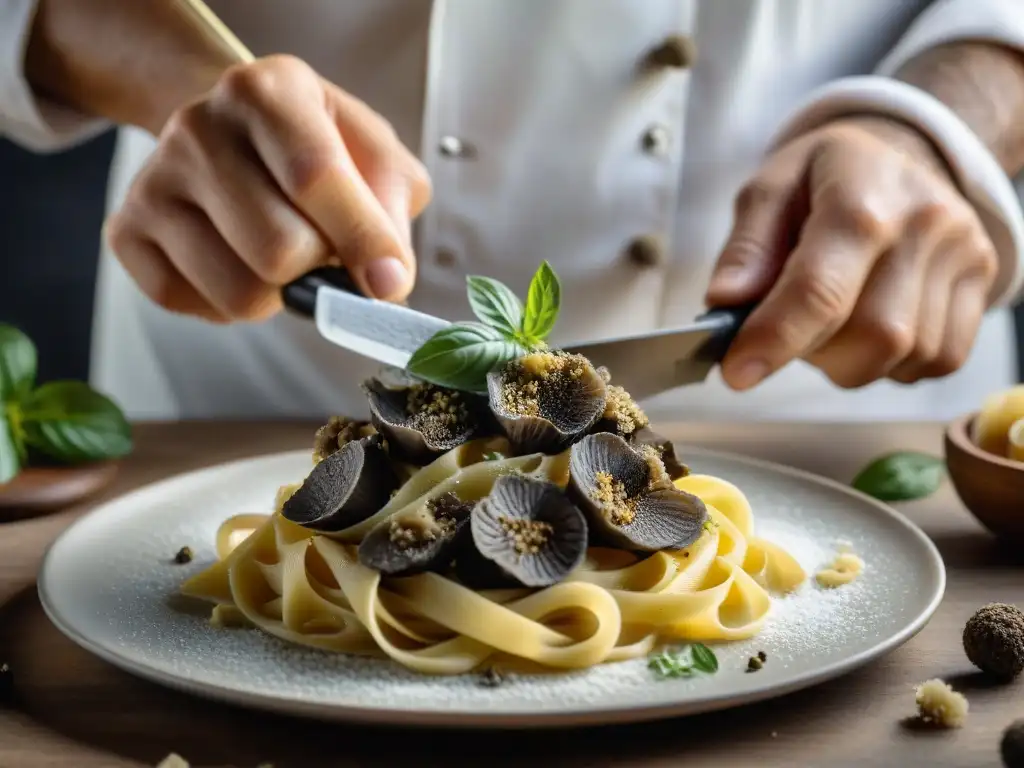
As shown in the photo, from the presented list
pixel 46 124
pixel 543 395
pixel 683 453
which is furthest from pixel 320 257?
pixel 46 124

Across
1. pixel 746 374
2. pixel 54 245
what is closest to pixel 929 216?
pixel 746 374

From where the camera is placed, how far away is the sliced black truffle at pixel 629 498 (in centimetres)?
169

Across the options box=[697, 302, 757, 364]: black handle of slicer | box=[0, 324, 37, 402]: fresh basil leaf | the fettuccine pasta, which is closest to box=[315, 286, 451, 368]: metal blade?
the fettuccine pasta

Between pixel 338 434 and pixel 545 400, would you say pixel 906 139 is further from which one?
pixel 338 434

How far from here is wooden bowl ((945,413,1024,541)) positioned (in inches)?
82.8

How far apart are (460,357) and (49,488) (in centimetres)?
113

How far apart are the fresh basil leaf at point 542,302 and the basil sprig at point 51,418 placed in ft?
3.87

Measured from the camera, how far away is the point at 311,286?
2.23 meters

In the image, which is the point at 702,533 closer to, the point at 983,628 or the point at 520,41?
the point at 983,628

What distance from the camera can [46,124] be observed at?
3000mm

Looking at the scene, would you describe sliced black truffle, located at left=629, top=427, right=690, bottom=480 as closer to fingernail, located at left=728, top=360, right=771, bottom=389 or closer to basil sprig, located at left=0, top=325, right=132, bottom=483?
fingernail, located at left=728, top=360, right=771, bottom=389

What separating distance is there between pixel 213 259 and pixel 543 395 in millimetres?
876

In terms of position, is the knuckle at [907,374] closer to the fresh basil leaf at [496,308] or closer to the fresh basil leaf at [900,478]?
the fresh basil leaf at [900,478]

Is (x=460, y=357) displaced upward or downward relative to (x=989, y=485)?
upward
